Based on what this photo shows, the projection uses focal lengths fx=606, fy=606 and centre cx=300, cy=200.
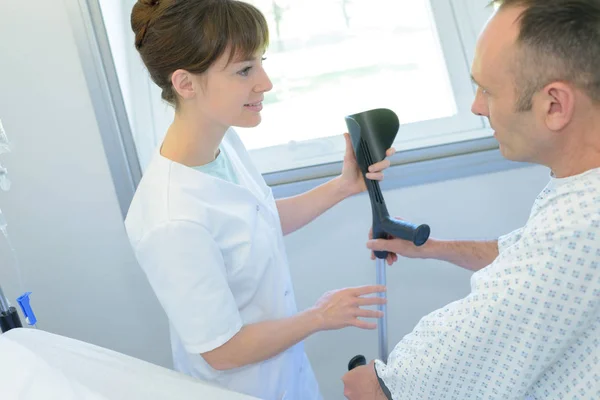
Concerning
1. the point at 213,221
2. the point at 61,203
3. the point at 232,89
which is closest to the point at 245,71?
the point at 232,89

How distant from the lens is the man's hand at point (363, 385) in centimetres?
107

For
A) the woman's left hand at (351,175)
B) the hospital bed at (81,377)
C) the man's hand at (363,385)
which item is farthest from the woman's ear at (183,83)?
the man's hand at (363,385)

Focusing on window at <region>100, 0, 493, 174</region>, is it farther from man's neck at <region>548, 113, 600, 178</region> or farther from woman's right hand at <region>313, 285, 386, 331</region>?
man's neck at <region>548, 113, 600, 178</region>

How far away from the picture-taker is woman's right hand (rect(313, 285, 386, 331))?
3.53 feet

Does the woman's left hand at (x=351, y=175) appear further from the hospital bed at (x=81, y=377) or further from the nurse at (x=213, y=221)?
the hospital bed at (x=81, y=377)

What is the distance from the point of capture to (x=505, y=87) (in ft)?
2.99

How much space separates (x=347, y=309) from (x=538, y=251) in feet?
1.17

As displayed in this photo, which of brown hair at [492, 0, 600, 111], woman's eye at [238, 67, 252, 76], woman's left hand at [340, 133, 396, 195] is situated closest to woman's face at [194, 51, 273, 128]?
woman's eye at [238, 67, 252, 76]

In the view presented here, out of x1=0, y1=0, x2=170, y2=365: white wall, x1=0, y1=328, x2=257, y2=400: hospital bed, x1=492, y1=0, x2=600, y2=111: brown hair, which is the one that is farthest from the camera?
x1=0, y1=0, x2=170, y2=365: white wall

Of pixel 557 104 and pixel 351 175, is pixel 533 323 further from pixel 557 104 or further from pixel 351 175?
pixel 351 175

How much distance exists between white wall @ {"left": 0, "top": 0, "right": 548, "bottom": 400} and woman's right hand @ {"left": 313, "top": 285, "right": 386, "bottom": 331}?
63 cm

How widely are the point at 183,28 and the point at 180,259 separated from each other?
40 centimetres

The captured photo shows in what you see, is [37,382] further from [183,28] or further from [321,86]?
[321,86]

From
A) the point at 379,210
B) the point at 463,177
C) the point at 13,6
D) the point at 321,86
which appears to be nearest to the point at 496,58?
the point at 379,210
